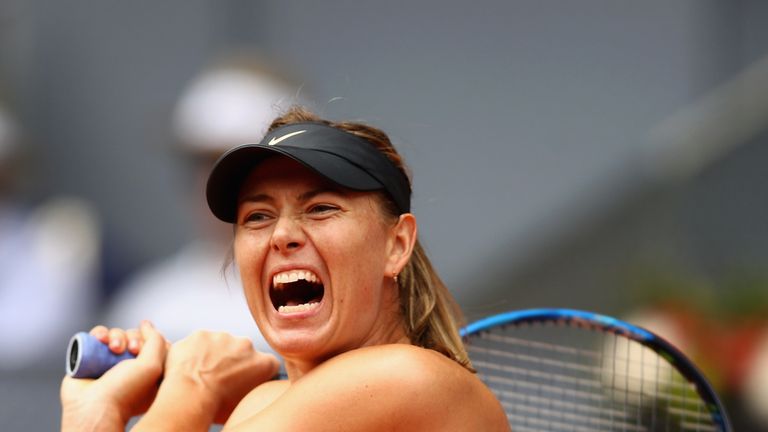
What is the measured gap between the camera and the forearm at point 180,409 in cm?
284

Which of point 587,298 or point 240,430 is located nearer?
point 240,430

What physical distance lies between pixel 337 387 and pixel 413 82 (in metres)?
5.29

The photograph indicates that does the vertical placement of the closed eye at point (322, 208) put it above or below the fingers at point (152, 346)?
above

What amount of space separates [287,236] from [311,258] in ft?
0.21

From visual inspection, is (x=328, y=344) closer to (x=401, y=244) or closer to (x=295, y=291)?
(x=295, y=291)

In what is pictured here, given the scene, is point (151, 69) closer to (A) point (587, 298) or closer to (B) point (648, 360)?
(A) point (587, 298)

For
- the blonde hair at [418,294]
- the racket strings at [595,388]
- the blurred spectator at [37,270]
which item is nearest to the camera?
the blonde hair at [418,294]

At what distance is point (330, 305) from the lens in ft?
9.02

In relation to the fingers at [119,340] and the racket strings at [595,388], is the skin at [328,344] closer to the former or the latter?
the fingers at [119,340]

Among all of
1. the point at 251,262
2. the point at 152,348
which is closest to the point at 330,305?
the point at 251,262

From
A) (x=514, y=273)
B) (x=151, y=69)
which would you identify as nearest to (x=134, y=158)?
(x=151, y=69)

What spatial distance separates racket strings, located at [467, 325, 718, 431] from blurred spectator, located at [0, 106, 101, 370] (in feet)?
6.61

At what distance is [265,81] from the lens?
5.71 meters

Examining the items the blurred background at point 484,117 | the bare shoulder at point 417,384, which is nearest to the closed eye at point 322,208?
the bare shoulder at point 417,384
